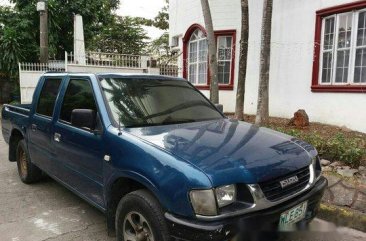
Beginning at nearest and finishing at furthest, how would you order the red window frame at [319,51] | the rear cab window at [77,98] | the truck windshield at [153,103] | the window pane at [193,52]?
the truck windshield at [153,103] < the rear cab window at [77,98] < the red window frame at [319,51] < the window pane at [193,52]

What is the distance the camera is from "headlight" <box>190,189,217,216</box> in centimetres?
249

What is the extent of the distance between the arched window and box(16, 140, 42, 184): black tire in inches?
339

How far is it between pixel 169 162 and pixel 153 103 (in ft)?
4.17

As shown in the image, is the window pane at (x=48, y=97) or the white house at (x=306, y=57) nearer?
the window pane at (x=48, y=97)

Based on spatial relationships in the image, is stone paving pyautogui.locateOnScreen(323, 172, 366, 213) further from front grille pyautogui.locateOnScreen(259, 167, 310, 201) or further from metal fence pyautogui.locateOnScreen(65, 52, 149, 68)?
metal fence pyautogui.locateOnScreen(65, 52, 149, 68)

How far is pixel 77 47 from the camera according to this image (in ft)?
53.2

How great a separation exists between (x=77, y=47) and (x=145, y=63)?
3.37 meters

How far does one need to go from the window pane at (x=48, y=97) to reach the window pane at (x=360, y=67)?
23.0 feet

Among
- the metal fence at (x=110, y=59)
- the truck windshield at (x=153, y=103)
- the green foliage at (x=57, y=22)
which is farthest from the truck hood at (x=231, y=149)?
the green foliage at (x=57, y=22)

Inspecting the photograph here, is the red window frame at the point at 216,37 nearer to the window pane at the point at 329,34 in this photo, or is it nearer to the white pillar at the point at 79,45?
the window pane at the point at 329,34

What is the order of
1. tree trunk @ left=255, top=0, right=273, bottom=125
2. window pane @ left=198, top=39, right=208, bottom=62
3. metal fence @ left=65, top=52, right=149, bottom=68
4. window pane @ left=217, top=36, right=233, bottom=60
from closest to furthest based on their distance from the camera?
tree trunk @ left=255, top=0, right=273, bottom=125, window pane @ left=217, top=36, right=233, bottom=60, window pane @ left=198, top=39, right=208, bottom=62, metal fence @ left=65, top=52, right=149, bottom=68

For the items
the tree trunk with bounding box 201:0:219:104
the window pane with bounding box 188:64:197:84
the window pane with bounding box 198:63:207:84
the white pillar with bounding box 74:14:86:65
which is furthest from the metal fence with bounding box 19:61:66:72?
the tree trunk with bounding box 201:0:219:104

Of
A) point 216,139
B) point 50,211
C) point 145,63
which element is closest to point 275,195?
point 216,139

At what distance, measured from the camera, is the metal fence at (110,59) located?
15.1 m
